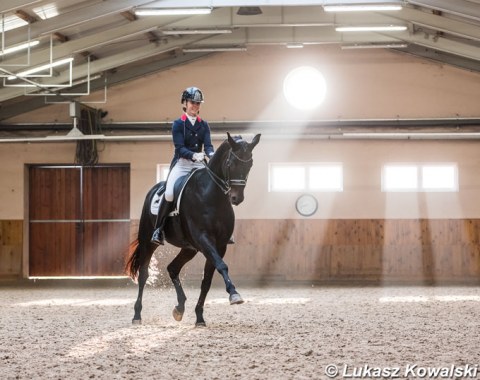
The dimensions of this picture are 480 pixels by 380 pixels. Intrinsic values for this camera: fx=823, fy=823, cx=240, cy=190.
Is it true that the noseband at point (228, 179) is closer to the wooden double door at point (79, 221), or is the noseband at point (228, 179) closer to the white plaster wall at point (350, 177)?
the white plaster wall at point (350, 177)

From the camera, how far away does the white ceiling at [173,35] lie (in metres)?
11.6

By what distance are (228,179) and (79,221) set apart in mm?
9320

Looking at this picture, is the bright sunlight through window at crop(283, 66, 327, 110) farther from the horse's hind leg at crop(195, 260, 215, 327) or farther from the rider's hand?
the horse's hind leg at crop(195, 260, 215, 327)

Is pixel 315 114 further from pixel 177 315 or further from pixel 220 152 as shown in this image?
pixel 220 152

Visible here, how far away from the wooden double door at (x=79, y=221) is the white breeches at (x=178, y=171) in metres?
7.92

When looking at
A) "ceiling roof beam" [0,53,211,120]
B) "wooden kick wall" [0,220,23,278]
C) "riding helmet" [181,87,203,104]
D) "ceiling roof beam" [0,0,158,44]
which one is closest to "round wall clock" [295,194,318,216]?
"ceiling roof beam" [0,53,211,120]

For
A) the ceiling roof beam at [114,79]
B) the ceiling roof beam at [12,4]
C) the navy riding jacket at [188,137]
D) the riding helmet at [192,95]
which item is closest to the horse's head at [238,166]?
the navy riding jacket at [188,137]

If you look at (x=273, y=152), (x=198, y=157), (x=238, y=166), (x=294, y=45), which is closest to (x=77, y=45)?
(x=294, y=45)

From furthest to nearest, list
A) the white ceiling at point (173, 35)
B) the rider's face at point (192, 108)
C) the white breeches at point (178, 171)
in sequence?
the white ceiling at point (173, 35), the white breeches at point (178, 171), the rider's face at point (192, 108)

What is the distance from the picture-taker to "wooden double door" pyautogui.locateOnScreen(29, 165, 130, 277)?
16.2 metres

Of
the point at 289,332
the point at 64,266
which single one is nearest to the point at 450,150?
the point at 64,266

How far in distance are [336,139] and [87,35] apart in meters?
5.22

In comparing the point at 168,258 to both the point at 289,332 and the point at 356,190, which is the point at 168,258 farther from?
the point at 289,332

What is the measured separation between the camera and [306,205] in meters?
15.8
